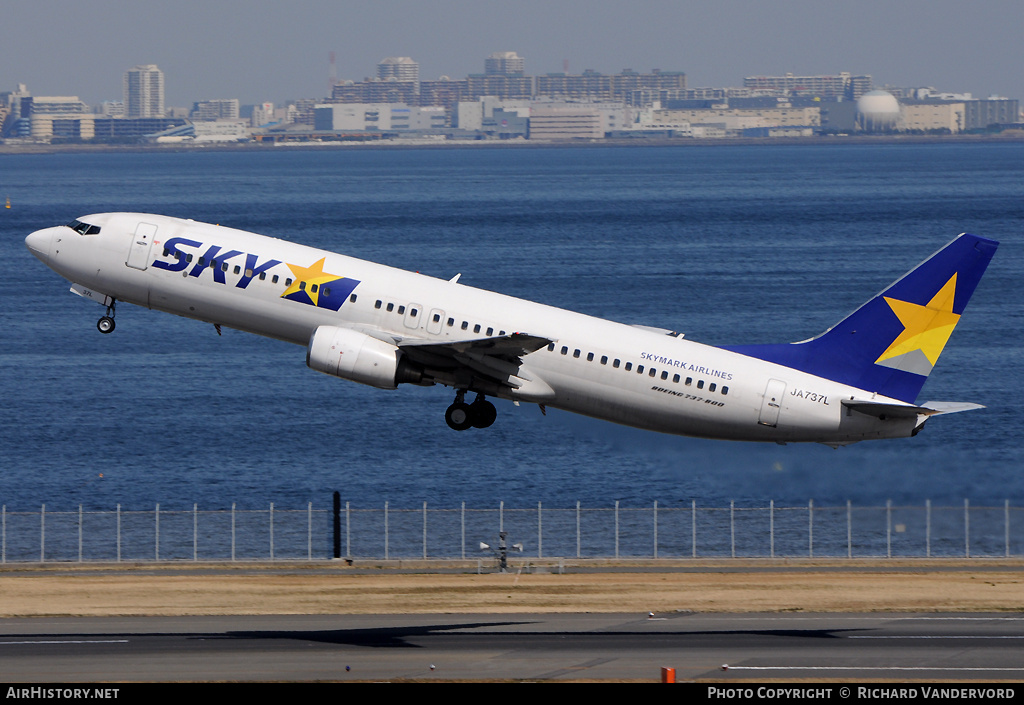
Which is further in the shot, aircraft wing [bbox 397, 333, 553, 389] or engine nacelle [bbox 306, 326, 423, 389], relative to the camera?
engine nacelle [bbox 306, 326, 423, 389]

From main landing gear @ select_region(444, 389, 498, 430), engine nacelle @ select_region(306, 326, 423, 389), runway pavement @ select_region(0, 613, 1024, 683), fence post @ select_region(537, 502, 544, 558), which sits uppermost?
engine nacelle @ select_region(306, 326, 423, 389)

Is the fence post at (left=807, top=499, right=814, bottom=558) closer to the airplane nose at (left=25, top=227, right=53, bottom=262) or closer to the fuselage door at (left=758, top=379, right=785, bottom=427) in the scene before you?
the fuselage door at (left=758, top=379, right=785, bottom=427)

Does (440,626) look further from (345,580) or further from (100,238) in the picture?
(100,238)

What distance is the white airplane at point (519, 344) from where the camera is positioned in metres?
53.3

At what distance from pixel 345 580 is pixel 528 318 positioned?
20695 millimetres

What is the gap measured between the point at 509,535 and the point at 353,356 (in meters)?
42.4

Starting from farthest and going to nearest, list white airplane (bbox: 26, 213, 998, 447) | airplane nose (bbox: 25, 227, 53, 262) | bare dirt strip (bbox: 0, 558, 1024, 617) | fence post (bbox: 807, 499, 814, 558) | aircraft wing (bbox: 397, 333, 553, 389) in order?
1. fence post (bbox: 807, 499, 814, 558)
2. bare dirt strip (bbox: 0, 558, 1024, 617)
3. airplane nose (bbox: 25, 227, 53, 262)
4. white airplane (bbox: 26, 213, 998, 447)
5. aircraft wing (bbox: 397, 333, 553, 389)

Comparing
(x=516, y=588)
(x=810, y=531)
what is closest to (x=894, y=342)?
(x=516, y=588)

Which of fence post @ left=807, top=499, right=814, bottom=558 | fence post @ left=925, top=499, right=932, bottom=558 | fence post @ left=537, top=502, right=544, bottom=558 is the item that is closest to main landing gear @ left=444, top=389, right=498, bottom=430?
fence post @ left=537, top=502, right=544, bottom=558

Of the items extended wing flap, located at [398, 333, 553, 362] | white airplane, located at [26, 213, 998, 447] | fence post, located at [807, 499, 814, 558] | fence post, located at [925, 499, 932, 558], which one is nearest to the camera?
extended wing flap, located at [398, 333, 553, 362]

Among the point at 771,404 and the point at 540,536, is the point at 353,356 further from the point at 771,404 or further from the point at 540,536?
the point at 540,536

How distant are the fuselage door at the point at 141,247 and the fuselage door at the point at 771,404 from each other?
25.6m

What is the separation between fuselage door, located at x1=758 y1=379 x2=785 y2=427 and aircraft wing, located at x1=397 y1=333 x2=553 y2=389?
378 inches

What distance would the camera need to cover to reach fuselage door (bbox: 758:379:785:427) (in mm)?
55031
